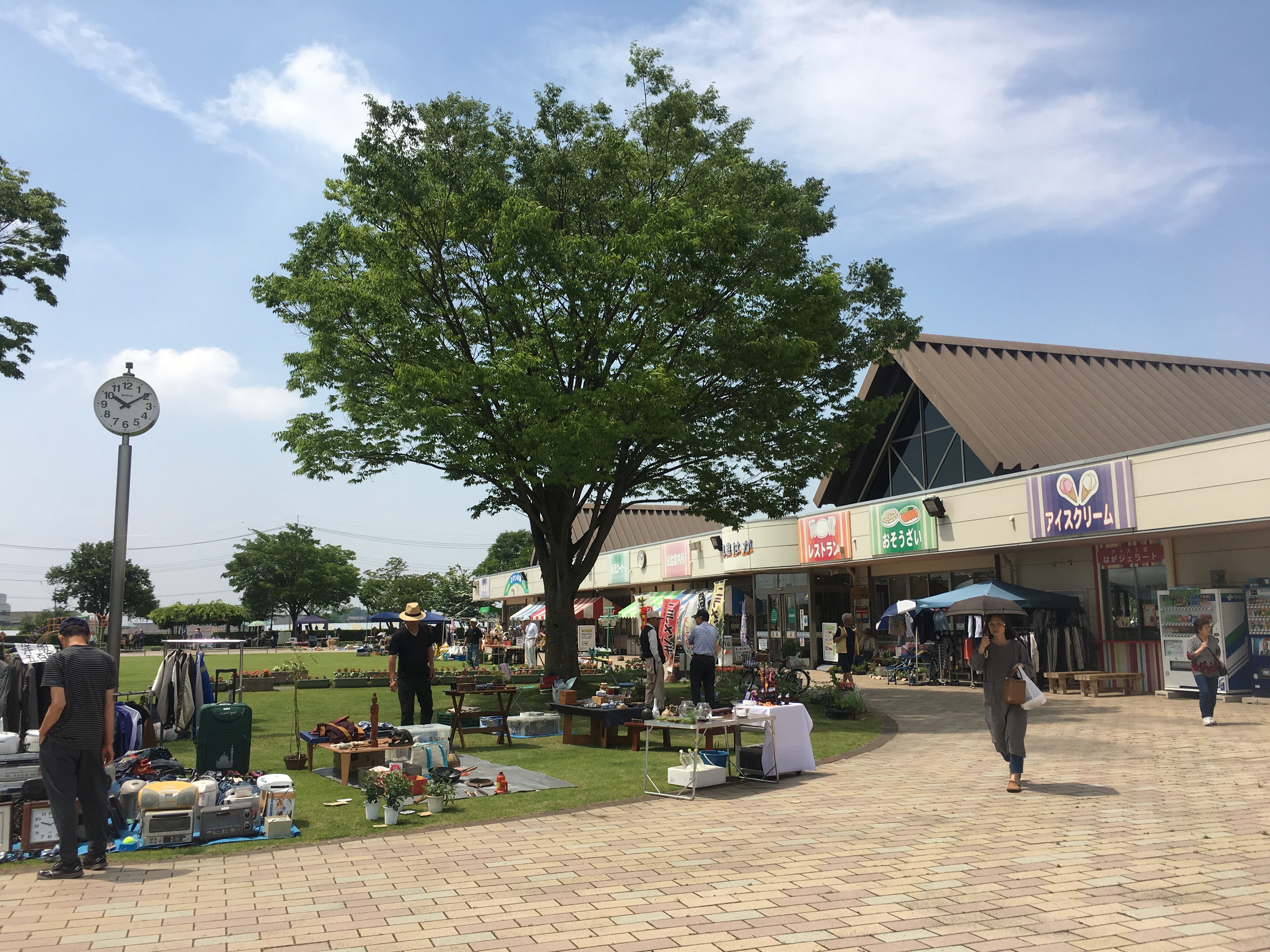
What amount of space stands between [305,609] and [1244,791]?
294 ft

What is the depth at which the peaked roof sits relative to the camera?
2419 cm

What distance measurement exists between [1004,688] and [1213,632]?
33.4ft

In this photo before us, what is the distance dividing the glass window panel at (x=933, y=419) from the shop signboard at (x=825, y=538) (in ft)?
11.9

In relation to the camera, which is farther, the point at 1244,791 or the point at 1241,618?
the point at 1241,618

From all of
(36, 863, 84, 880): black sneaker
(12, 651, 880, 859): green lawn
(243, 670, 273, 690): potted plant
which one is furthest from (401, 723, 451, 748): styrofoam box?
(243, 670, 273, 690): potted plant

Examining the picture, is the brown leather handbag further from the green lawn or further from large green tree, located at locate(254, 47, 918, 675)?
large green tree, located at locate(254, 47, 918, 675)

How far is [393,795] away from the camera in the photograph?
8.33 meters

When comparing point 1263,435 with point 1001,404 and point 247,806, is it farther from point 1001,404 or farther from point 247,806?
point 247,806

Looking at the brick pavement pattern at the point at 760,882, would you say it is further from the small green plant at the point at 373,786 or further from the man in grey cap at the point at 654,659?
the man in grey cap at the point at 654,659

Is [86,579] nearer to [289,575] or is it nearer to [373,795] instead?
[289,575]

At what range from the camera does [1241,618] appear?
1733cm

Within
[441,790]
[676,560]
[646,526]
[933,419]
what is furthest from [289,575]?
[441,790]

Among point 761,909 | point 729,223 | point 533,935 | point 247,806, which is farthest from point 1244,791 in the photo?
point 729,223

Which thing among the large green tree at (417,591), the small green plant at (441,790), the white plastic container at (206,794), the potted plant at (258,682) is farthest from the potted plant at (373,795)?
the large green tree at (417,591)
